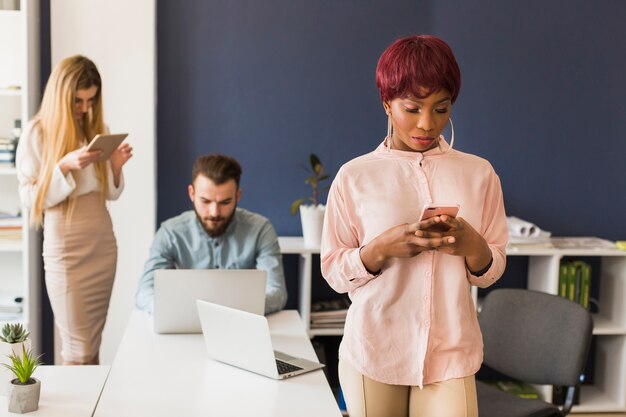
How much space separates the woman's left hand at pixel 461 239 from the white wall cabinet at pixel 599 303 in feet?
7.74

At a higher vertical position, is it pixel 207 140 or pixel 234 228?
pixel 207 140

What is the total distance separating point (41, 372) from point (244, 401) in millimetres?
709

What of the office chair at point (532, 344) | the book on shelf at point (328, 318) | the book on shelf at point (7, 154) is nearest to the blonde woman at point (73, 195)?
the book on shelf at point (7, 154)

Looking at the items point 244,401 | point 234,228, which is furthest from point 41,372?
point 234,228

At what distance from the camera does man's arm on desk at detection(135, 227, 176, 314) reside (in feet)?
9.85

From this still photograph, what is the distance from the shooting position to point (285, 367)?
7.66ft

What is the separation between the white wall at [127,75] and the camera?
13.6 feet

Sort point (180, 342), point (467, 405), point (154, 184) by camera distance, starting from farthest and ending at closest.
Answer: point (154, 184) → point (180, 342) → point (467, 405)

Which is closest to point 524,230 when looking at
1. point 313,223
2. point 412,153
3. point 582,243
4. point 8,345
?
point 582,243

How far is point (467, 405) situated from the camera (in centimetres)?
175

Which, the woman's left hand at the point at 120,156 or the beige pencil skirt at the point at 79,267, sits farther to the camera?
the woman's left hand at the point at 120,156

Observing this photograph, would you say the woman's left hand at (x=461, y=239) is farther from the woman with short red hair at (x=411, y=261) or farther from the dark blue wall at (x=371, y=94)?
the dark blue wall at (x=371, y=94)

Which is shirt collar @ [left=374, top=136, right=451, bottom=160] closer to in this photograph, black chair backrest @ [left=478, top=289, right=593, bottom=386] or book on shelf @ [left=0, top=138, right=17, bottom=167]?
black chair backrest @ [left=478, top=289, right=593, bottom=386]

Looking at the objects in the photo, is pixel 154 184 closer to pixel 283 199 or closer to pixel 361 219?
pixel 283 199
